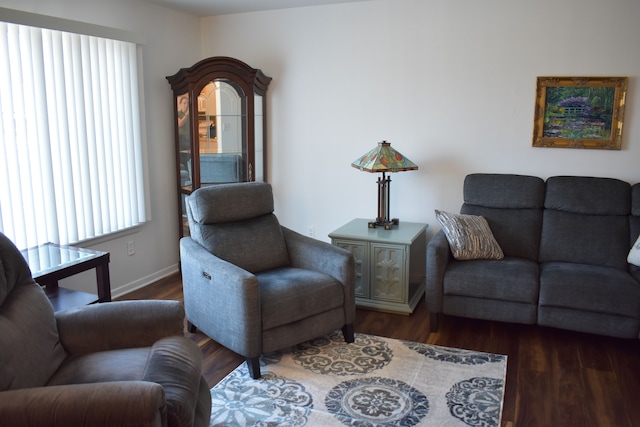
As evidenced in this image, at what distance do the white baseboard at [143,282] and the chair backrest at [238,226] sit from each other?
1.05 metres

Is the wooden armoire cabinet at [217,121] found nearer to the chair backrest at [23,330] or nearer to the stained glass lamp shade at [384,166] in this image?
the stained glass lamp shade at [384,166]

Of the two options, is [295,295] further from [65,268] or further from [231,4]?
[231,4]

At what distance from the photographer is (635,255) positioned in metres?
3.25

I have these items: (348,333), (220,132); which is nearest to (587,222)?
(348,333)

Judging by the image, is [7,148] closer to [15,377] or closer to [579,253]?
[15,377]

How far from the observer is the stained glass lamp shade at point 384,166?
3.81m

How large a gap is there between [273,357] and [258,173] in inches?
77.0

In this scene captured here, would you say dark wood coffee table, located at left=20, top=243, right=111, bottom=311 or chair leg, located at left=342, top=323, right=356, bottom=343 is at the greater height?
dark wood coffee table, located at left=20, top=243, right=111, bottom=311

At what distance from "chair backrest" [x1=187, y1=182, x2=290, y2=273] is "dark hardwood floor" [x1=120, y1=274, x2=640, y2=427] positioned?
0.57 m

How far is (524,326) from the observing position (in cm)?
351

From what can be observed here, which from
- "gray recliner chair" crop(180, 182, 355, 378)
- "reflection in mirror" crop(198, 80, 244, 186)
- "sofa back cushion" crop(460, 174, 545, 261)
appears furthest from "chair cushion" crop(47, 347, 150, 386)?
"sofa back cushion" crop(460, 174, 545, 261)

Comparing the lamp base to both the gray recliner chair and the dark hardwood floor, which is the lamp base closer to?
the dark hardwood floor

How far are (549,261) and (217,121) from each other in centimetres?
269

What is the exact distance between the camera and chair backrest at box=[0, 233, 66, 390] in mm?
1823
